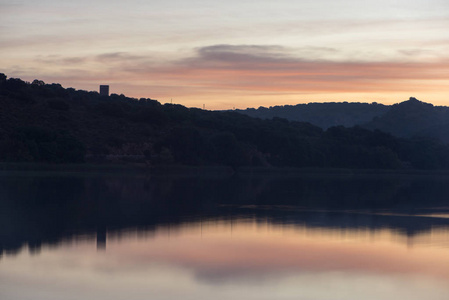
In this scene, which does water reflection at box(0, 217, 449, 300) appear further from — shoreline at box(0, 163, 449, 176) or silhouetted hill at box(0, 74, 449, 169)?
silhouetted hill at box(0, 74, 449, 169)

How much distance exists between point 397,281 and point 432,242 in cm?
635

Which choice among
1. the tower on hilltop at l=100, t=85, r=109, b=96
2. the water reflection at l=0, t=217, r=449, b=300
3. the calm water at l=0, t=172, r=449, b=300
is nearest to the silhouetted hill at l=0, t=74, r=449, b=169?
the tower on hilltop at l=100, t=85, r=109, b=96

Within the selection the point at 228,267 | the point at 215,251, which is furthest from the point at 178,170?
the point at 228,267

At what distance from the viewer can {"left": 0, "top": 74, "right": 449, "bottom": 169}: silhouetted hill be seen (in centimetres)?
6844

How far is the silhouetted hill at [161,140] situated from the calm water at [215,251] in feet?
125

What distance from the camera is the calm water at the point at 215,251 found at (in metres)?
13.0

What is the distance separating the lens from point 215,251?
57.5 ft

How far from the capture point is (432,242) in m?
20.0

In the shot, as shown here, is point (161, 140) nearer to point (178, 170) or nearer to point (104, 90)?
point (178, 170)

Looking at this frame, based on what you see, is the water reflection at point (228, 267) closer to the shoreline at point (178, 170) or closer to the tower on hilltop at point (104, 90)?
the shoreline at point (178, 170)

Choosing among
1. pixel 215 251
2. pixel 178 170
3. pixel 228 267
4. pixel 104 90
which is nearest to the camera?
pixel 228 267

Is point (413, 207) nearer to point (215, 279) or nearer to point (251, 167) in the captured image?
point (215, 279)

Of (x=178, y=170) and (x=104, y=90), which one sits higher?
(x=104, y=90)

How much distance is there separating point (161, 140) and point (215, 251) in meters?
63.9
